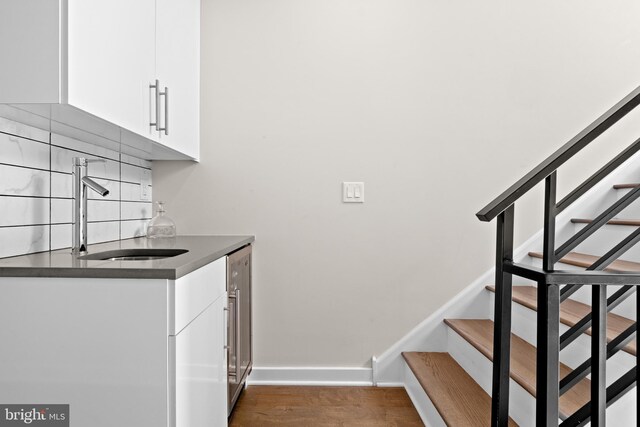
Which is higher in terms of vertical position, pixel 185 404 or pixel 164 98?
pixel 164 98

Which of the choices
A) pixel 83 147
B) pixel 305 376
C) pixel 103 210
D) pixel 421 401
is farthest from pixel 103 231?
pixel 421 401

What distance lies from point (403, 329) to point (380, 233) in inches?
22.2

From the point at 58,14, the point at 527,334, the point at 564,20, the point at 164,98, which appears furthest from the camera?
the point at 564,20

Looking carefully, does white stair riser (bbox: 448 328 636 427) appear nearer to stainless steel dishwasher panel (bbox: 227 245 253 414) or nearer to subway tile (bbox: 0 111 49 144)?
stainless steel dishwasher panel (bbox: 227 245 253 414)

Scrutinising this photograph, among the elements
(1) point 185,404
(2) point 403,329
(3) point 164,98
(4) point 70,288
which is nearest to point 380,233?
(2) point 403,329

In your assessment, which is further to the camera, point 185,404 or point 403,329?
point 403,329

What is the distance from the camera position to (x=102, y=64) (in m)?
1.41

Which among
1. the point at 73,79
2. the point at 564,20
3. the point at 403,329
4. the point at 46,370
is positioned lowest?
the point at 403,329

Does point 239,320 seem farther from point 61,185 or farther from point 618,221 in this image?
point 618,221

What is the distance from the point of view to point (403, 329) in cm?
266

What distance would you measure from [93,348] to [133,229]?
128 cm

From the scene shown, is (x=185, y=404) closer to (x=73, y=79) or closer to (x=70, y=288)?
(x=70, y=288)

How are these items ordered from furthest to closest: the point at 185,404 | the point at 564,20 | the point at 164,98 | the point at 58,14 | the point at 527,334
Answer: the point at 564,20
the point at 527,334
the point at 164,98
the point at 185,404
the point at 58,14

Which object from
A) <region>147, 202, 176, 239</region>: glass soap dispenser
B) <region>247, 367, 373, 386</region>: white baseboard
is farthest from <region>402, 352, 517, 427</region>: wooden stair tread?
<region>147, 202, 176, 239</region>: glass soap dispenser
